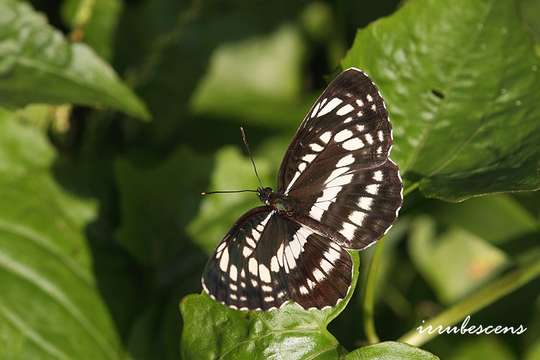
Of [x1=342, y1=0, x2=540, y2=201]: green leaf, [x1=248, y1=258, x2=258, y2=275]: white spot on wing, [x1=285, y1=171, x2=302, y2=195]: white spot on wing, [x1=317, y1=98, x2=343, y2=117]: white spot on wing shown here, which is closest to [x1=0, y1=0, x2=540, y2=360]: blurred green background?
[x1=342, y1=0, x2=540, y2=201]: green leaf

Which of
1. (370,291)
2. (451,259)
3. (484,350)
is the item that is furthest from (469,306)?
(451,259)

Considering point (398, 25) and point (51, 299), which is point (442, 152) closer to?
point (398, 25)

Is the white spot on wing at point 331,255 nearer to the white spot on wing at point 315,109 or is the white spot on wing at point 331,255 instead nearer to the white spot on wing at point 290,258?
the white spot on wing at point 290,258

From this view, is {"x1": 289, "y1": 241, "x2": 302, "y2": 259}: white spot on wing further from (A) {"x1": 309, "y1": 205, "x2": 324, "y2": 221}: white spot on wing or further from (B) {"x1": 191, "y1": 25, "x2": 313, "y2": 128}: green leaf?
(B) {"x1": 191, "y1": 25, "x2": 313, "y2": 128}: green leaf

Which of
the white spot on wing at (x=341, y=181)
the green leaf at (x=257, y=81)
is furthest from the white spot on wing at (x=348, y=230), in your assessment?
the green leaf at (x=257, y=81)

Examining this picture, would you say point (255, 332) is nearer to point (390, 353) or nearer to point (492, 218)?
point (390, 353)

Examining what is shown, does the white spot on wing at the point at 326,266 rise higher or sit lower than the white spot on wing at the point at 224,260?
higher
